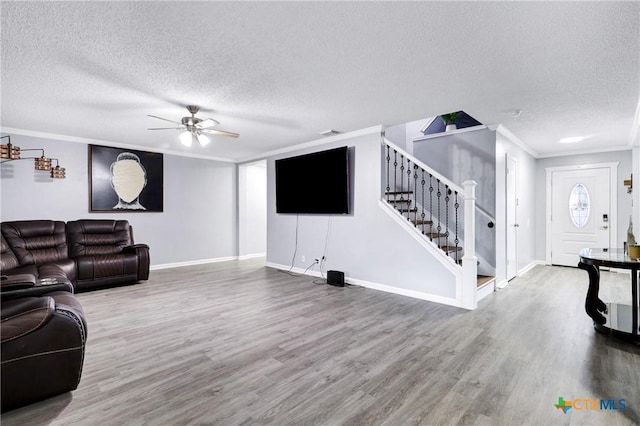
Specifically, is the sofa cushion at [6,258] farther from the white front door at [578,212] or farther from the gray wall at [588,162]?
the white front door at [578,212]

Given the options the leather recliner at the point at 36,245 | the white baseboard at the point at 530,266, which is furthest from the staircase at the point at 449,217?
the leather recliner at the point at 36,245

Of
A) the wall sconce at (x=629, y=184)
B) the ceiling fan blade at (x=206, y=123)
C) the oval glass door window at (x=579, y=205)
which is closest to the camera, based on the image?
the ceiling fan blade at (x=206, y=123)

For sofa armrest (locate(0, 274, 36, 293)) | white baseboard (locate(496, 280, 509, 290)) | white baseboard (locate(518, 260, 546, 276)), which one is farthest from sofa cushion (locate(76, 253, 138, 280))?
white baseboard (locate(518, 260, 546, 276))

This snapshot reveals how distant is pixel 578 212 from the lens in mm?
6262

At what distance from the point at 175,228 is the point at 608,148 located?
885 cm

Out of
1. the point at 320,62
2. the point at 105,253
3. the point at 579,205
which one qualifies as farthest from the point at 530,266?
the point at 105,253

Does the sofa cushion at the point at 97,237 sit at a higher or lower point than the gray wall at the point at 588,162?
lower

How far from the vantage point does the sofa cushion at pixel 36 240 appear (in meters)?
4.29

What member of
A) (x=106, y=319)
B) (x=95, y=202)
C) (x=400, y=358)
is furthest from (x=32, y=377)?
(x=95, y=202)

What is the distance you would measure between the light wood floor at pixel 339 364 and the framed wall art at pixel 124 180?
2.28 meters

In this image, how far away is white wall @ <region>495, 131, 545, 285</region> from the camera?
4598 millimetres

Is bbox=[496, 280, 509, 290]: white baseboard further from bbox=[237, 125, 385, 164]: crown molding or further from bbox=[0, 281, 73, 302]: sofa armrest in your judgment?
bbox=[0, 281, 73, 302]: sofa armrest

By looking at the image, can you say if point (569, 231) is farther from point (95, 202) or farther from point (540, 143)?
point (95, 202)

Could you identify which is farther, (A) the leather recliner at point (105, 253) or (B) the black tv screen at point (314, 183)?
(B) the black tv screen at point (314, 183)
